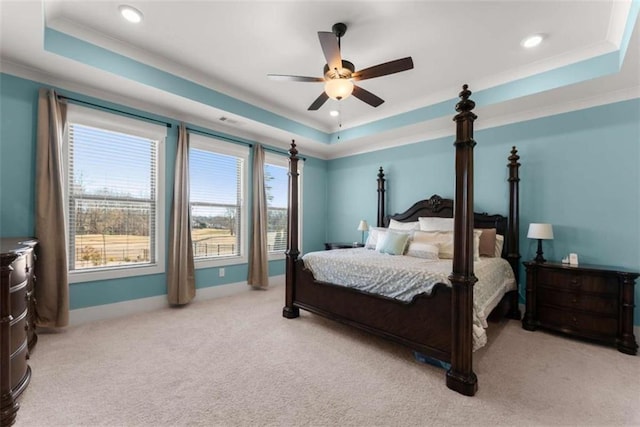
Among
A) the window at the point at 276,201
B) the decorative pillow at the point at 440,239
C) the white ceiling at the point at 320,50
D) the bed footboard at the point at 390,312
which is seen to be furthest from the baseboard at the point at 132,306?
the decorative pillow at the point at 440,239

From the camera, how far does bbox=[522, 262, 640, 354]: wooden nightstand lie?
8.43 feet

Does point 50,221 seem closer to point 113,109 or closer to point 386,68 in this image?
point 113,109

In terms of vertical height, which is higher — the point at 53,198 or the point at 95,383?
the point at 53,198

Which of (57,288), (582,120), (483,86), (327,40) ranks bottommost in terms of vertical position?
(57,288)

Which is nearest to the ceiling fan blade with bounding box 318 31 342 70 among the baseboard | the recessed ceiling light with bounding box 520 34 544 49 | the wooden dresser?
the recessed ceiling light with bounding box 520 34 544 49

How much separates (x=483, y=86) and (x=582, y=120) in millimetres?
1142

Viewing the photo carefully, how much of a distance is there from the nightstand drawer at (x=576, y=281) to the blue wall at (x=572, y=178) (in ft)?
1.56

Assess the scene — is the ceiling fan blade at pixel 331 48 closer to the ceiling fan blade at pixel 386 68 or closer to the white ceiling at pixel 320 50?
the ceiling fan blade at pixel 386 68

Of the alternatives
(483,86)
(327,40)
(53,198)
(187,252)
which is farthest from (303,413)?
(483,86)

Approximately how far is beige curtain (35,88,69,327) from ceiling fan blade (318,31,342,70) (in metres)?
2.79

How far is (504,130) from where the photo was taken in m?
3.73

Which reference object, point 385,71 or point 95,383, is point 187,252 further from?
point 385,71

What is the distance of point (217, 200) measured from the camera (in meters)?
4.41

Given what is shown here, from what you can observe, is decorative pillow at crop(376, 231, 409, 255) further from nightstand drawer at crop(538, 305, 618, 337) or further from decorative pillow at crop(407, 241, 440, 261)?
nightstand drawer at crop(538, 305, 618, 337)
